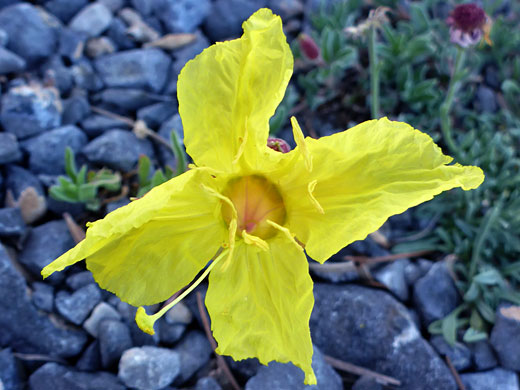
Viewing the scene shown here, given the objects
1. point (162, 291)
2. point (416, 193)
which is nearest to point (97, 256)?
point (162, 291)

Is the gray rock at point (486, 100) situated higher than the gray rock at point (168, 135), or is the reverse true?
the gray rock at point (168, 135)

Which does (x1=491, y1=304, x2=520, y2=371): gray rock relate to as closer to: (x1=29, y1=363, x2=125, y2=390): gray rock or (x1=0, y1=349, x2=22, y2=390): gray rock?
(x1=29, y1=363, x2=125, y2=390): gray rock

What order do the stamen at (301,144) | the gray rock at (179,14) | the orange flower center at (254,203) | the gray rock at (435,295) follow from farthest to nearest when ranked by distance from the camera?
the gray rock at (179,14) < the gray rock at (435,295) < the orange flower center at (254,203) < the stamen at (301,144)

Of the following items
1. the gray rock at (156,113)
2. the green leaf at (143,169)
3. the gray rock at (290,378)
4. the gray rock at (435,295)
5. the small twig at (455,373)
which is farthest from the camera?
the gray rock at (156,113)

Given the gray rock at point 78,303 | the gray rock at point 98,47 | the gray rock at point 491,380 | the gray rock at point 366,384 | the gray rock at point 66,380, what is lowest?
the gray rock at point 491,380

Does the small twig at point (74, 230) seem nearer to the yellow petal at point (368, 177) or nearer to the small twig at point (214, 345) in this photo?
the small twig at point (214, 345)

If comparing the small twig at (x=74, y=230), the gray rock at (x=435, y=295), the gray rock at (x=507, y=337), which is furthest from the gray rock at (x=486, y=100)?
the small twig at (x=74, y=230)

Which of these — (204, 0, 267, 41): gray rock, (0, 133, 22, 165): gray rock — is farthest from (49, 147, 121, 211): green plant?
(204, 0, 267, 41): gray rock

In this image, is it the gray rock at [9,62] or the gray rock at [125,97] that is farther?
the gray rock at [125,97]
